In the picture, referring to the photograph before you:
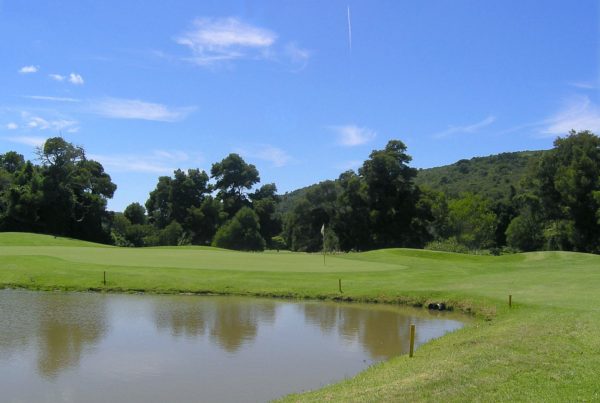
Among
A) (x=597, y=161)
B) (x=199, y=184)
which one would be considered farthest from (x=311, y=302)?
(x=199, y=184)

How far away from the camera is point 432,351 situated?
1392 centimetres

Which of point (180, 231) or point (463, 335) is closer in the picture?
point (463, 335)

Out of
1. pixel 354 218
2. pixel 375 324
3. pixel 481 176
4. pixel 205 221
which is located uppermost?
pixel 481 176

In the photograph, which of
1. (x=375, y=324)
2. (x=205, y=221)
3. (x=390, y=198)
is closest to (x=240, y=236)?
(x=205, y=221)

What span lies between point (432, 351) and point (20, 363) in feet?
32.9

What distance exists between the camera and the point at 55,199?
70.5m

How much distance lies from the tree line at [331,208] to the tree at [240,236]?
0.47ft

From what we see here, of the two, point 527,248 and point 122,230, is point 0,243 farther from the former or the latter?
point 527,248

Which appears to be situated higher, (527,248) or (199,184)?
(199,184)

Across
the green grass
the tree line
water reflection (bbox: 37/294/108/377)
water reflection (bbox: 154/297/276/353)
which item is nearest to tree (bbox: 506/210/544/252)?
the tree line

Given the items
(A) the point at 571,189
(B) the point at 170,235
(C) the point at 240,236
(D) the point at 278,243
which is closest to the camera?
(A) the point at 571,189

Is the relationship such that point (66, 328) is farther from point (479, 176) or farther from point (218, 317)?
point (479, 176)

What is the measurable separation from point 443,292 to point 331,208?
6315 centimetres

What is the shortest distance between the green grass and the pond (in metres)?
1.66
